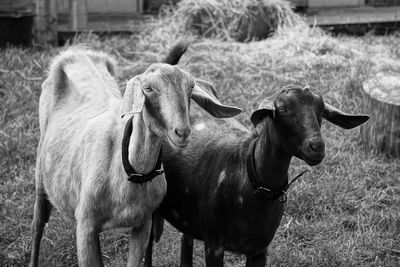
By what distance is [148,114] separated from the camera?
4.03m

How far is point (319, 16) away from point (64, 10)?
3929mm

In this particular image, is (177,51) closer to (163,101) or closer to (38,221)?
(163,101)

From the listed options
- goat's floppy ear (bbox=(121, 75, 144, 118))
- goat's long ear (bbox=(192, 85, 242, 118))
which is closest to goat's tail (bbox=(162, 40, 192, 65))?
goat's long ear (bbox=(192, 85, 242, 118))

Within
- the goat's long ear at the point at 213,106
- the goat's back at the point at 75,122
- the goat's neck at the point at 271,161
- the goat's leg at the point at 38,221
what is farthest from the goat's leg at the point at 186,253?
the goat's long ear at the point at 213,106

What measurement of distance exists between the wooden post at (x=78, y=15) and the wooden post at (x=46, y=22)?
0.25 m

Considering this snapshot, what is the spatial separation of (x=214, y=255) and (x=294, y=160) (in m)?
2.61

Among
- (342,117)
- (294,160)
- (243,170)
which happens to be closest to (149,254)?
(243,170)

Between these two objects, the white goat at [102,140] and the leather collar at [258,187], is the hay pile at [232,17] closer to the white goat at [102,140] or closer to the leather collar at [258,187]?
the white goat at [102,140]

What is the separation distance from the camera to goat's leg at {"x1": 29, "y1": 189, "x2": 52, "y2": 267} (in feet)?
17.1

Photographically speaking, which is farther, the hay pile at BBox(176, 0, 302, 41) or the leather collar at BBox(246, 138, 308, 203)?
the hay pile at BBox(176, 0, 302, 41)

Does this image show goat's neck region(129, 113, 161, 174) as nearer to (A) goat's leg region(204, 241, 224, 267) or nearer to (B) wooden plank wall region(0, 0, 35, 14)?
(A) goat's leg region(204, 241, 224, 267)

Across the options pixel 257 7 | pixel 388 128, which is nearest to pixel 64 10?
pixel 257 7

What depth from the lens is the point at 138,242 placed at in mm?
Result: 4535

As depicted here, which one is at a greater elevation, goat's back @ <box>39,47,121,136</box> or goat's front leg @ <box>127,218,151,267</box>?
goat's back @ <box>39,47,121,136</box>
